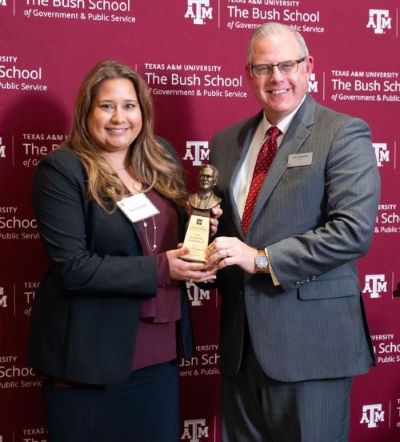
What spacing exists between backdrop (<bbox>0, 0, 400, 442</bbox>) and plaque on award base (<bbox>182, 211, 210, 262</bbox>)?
2.89 feet

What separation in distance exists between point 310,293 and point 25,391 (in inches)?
57.5

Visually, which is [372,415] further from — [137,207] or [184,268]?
[137,207]

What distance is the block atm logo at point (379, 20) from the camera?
2863mm

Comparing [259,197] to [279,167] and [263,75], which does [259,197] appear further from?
[263,75]

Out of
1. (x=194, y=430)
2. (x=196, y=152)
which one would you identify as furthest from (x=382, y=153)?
(x=194, y=430)

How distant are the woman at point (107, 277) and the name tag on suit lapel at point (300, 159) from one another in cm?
43

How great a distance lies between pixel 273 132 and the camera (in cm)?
196

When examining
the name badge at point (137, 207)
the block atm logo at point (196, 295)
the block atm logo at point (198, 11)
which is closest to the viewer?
the name badge at point (137, 207)

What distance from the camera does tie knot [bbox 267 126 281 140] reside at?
195cm

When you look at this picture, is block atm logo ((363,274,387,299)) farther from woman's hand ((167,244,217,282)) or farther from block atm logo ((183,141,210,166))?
woman's hand ((167,244,217,282))

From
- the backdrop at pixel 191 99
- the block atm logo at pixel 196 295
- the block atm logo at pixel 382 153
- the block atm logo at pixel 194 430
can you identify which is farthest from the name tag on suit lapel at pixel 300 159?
the block atm logo at pixel 194 430

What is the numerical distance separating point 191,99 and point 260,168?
882 mm

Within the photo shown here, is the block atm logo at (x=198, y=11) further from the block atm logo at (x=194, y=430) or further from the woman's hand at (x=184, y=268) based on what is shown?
the block atm logo at (x=194, y=430)

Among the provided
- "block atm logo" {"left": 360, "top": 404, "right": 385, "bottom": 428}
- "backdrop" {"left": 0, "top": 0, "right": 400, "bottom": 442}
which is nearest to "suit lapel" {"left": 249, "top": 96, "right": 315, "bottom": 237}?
"backdrop" {"left": 0, "top": 0, "right": 400, "bottom": 442}
